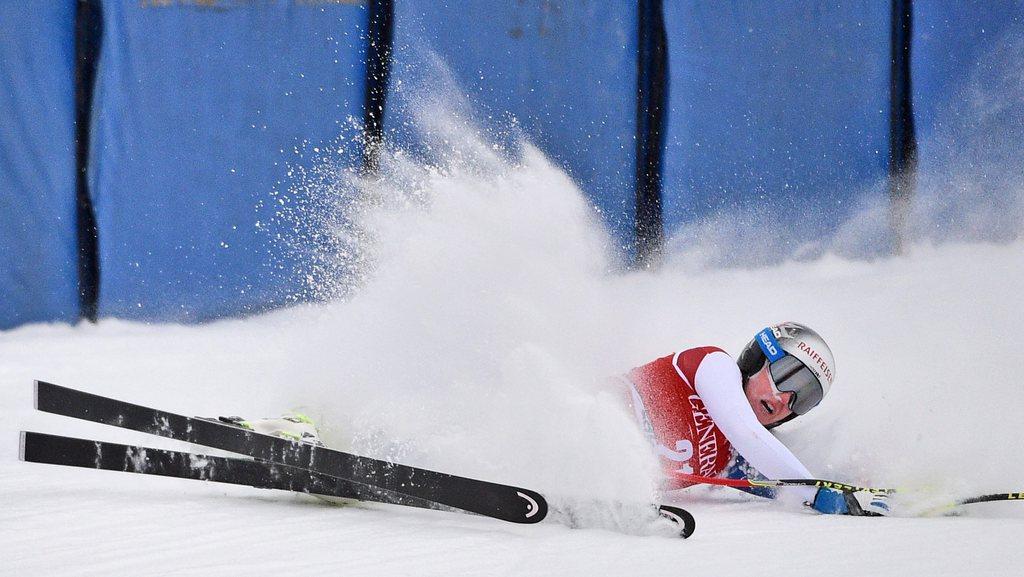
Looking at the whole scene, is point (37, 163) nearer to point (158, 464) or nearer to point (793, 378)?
point (158, 464)

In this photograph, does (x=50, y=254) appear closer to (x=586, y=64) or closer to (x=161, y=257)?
(x=161, y=257)

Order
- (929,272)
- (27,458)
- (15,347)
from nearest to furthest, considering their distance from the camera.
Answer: (27,458), (15,347), (929,272)

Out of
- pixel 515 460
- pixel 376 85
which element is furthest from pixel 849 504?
pixel 376 85

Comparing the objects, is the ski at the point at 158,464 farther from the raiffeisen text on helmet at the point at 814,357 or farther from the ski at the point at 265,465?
the raiffeisen text on helmet at the point at 814,357

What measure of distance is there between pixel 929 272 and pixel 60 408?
14.7 feet

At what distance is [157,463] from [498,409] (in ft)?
2.92

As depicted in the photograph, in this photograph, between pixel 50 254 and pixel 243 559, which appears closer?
pixel 243 559

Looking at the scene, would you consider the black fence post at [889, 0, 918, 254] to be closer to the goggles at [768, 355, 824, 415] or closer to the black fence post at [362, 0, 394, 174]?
the black fence post at [362, 0, 394, 174]

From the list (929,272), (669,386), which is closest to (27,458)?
(669,386)

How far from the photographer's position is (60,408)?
2.72m

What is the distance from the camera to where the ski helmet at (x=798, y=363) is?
2908 millimetres

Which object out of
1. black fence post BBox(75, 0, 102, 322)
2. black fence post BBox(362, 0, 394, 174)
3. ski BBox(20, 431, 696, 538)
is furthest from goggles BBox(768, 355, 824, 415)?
black fence post BBox(75, 0, 102, 322)

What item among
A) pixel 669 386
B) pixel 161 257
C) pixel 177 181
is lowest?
pixel 669 386

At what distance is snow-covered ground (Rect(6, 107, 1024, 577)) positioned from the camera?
7.22 ft
